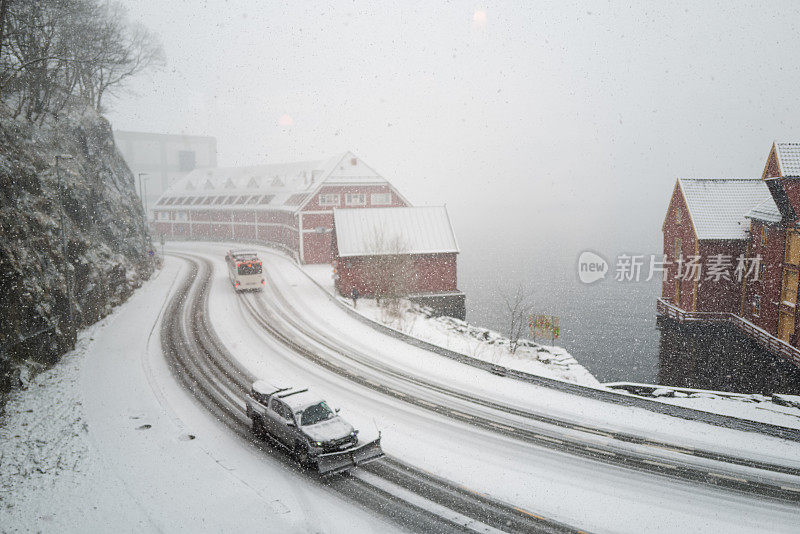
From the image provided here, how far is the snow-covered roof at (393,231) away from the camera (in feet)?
137

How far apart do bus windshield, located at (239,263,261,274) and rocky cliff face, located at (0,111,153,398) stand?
8.53m

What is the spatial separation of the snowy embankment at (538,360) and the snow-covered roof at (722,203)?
14.9 m

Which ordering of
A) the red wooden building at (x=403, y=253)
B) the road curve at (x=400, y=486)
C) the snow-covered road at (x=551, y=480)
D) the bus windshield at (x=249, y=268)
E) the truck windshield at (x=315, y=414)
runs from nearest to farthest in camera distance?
the road curve at (x=400, y=486) → the snow-covered road at (x=551, y=480) → the truck windshield at (x=315, y=414) → the bus windshield at (x=249, y=268) → the red wooden building at (x=403, y=253)

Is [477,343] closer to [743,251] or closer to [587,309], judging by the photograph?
[743,251]

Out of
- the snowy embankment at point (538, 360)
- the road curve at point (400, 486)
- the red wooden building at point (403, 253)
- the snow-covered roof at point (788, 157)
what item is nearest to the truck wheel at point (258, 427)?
the road curve at point (400, 486)

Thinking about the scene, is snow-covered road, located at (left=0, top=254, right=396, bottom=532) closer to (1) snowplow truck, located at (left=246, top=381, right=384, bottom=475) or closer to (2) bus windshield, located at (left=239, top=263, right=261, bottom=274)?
(1) snowplow truck, located at (left=246, top=381, right=384, bottom=475)

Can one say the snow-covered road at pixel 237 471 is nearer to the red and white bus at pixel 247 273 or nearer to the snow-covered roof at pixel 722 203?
the red and white bus at pixel 247 273

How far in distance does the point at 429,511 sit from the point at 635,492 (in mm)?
6166

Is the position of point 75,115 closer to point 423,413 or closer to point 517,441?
point 423,413

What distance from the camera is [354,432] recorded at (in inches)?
573

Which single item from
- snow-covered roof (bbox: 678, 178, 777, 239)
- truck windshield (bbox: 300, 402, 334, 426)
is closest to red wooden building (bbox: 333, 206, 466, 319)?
snow-covered roof (bbox: 678, 178, 777, 239)

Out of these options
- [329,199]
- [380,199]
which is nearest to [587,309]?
[380,199]

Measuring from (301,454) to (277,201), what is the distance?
6246 cm

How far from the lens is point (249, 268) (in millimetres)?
39312
